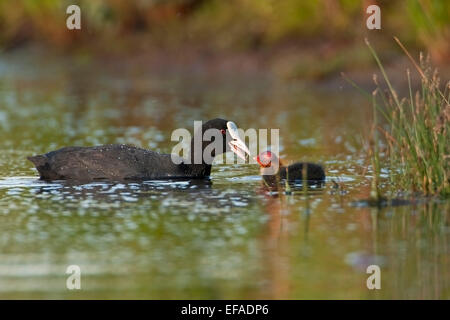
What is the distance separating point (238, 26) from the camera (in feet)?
90.1

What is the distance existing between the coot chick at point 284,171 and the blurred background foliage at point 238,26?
8.33 m

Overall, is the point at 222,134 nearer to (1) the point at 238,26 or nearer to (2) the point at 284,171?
(2) the point at 284,171

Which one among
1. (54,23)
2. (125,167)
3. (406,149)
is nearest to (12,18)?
(54,23)

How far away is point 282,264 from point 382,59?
51.5 feet

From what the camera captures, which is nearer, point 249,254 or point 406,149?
point 249,254

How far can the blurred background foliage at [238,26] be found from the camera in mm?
22859

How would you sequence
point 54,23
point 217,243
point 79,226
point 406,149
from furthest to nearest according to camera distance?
1. point 54,23
2. point 406,149
3. point 79,226
4. point 217,243

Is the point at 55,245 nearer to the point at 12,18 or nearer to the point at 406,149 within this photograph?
the point at 406,149

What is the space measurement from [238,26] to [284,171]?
16.1 metres

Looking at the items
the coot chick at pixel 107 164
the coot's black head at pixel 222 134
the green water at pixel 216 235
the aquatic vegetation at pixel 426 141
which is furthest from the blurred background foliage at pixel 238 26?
the aquatic vegetation at pixel 426 141

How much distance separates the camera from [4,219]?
31.3 feet

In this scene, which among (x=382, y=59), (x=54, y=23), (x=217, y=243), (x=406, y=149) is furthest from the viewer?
(x=54, y=23)

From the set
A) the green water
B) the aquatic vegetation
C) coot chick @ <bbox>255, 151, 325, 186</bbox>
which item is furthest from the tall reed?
Result: coot chick @ <bbox>255, 151, 325, 186</bbox>

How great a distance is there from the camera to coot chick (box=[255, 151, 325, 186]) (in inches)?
448
